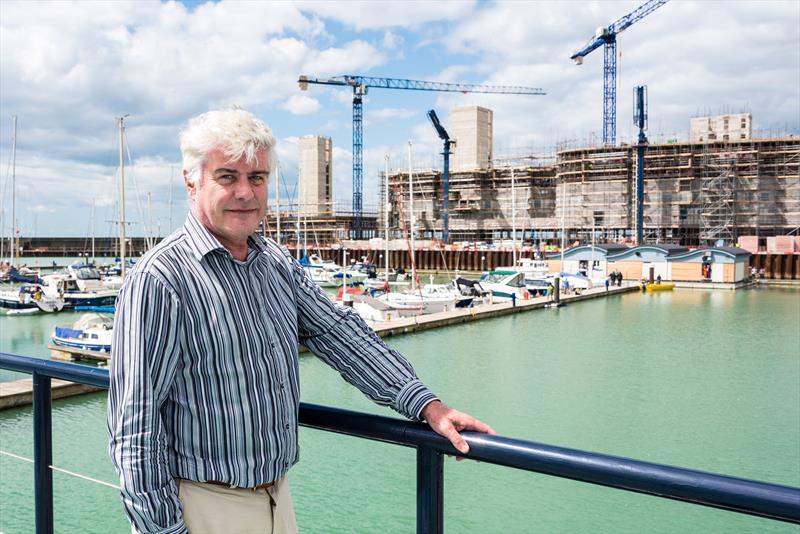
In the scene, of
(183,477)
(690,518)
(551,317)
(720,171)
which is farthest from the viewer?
(720,171)

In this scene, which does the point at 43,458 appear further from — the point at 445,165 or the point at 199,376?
the point at 445,165

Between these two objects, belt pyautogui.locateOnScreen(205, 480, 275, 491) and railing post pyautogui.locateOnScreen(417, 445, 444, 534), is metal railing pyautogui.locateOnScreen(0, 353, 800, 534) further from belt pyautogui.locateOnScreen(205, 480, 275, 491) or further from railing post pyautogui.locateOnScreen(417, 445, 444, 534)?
belt pyautogui.locateOnScreen(205, 480, 275, 491)

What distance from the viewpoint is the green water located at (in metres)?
9.21

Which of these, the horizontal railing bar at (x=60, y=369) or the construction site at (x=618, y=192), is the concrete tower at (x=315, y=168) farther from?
the horizontal railing bar at (x=60, y=369)

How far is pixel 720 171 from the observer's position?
64.8 meters

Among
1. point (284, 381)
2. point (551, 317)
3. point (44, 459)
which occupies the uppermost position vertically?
point (284, 381)

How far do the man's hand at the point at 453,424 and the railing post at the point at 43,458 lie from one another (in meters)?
1.56

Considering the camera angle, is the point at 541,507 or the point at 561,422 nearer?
the point at 541,507

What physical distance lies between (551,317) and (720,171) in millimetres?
42185

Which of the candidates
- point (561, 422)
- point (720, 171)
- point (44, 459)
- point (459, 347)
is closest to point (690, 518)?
point (561, 422)

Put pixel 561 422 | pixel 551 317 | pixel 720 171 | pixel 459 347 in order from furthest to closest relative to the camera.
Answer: pixel 720 171 < pixel 551 317 < pixel 459 347 < pixel 561 422

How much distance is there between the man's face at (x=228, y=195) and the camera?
71.1 inches

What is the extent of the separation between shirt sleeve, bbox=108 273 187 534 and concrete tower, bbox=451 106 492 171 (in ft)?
293

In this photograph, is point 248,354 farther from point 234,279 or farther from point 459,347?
point 459,347
